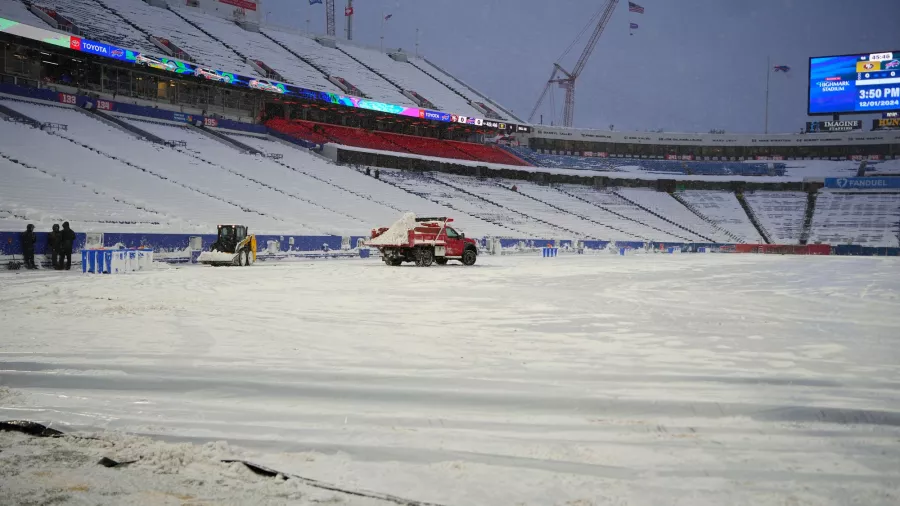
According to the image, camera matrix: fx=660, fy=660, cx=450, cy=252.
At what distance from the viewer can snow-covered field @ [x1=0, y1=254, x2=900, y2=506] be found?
339cm

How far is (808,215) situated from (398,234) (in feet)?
181

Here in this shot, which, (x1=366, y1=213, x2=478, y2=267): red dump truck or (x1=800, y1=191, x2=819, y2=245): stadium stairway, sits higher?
(x1=800, y1=191, x2=819, y2=245): stadium stairway

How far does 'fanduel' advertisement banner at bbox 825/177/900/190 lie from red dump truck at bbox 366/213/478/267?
2268 inches

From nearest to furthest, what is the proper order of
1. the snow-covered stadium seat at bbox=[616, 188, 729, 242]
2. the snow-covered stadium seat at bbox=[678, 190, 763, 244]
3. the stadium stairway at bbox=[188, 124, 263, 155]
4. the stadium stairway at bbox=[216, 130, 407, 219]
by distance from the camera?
the stadium stairway at bbox=[216, 130, 407, 219] → the stadium stairway at bbox=[188, 124, 263, 155] → the snow-covered stadium seat at bbox=[616, 188, 729, 242] → the snow-covered stadium seat at bbox=[678, 190, 763, 244]

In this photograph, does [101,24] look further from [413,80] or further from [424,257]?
[424,257]

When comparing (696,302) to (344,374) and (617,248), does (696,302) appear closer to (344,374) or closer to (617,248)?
(344,374)

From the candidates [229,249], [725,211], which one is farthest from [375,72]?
[229,249]

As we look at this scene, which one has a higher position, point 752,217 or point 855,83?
point 855,83

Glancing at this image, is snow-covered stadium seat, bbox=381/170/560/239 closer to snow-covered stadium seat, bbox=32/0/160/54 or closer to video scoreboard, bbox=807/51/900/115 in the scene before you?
snow-covered stadium seat, bbox=32/0/160/54

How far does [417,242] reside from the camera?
2659cm

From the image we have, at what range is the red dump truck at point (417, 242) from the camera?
2639cm

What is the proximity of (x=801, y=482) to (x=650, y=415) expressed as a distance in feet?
4.49

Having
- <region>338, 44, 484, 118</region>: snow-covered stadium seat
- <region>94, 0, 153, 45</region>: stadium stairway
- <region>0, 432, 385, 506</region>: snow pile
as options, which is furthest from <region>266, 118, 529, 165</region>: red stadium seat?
<region>0, 432, 385, 506</region>: snow pile

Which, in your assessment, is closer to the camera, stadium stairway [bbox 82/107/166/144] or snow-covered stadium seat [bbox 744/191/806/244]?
stadium stairway [bbox 82/107/166/144]
